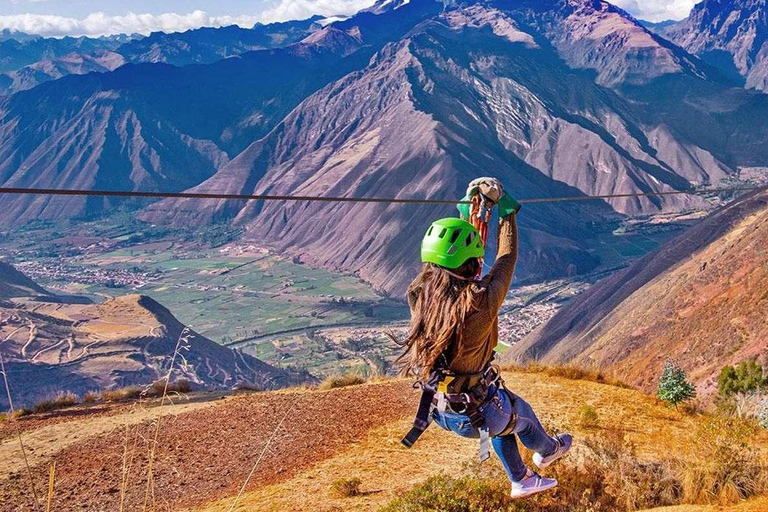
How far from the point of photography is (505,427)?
17.5 ft

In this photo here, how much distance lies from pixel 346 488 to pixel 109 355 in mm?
65115

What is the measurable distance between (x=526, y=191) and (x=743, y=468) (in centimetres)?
18490

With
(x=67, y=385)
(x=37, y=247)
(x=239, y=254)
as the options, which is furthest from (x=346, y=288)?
(x=37, y=247)

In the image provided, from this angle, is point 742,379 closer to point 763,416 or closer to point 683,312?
point 763,416

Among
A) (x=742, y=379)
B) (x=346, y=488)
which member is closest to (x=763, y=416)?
(x=346, y=488)

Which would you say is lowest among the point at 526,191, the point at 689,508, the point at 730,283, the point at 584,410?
the point at 526,191

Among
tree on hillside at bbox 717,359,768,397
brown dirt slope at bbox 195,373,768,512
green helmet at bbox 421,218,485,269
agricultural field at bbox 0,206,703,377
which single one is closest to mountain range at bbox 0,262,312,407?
agricultural field at bbox 0,206,703,377

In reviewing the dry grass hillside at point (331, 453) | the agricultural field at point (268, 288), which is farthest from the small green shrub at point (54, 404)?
the agricultural field at point (268, 288)

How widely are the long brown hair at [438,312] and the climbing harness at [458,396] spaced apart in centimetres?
14

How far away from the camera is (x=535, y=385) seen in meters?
13.2

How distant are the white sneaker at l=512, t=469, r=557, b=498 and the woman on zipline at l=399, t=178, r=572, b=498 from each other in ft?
1.38

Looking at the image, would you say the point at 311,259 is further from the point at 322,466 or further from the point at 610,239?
the point at 322,466

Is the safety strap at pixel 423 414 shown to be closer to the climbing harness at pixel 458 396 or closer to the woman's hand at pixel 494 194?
the climbing harness at pixel 458 396

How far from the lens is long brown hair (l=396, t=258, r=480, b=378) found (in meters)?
4.74
